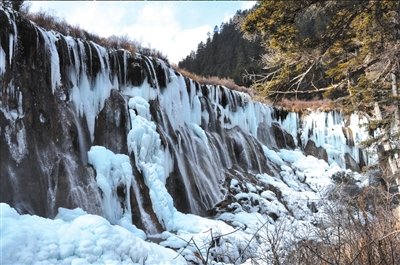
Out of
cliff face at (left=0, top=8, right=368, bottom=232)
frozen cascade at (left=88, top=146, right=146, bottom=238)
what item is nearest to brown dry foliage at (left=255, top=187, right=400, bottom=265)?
frozen cascade at (left=88, top=146, right=146, bottom=238)

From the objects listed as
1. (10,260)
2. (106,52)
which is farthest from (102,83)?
(10,260)

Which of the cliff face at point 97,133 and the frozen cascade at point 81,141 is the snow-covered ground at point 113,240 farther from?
the cliff face at point 97,133

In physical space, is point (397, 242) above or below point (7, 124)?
below

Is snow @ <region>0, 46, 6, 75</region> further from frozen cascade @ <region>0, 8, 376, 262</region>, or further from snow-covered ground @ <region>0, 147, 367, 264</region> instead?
snow-covered ground @ <region>0, 147, 367, 264</region>

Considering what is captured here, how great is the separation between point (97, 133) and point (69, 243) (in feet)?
14.4

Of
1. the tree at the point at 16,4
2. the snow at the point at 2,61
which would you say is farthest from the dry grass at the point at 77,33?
the snow at the point at 2,61

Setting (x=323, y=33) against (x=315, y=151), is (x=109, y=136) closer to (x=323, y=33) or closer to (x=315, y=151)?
(x=323, y=33)

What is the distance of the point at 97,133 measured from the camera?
387 inches

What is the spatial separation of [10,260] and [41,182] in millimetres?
2607

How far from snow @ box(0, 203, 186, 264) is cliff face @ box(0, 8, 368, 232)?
145cm

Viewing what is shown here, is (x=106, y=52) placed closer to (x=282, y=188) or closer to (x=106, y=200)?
(x=106, y=200)

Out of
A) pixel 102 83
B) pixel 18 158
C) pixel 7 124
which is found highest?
pixel 102 83

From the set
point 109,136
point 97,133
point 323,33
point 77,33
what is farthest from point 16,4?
point 323,33

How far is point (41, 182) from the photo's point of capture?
7.69m
